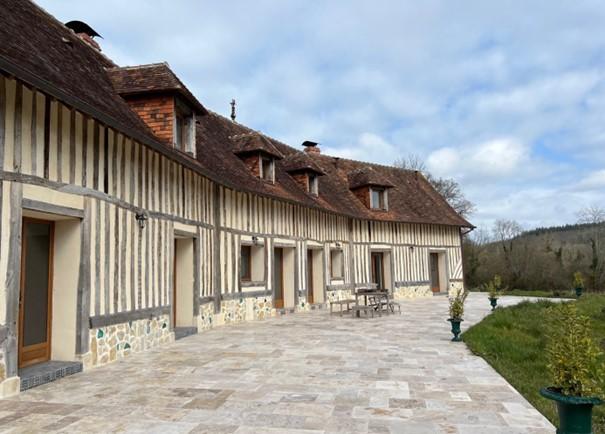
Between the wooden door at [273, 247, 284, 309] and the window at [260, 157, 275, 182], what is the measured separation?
183 centimetres

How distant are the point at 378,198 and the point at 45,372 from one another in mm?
13072

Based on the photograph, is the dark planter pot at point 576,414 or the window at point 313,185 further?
the window at point 313,185

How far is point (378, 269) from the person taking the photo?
16.2 meters

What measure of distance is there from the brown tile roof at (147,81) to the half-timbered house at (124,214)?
0.03 meters

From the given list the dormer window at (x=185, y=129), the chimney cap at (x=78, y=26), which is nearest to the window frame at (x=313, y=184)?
the dormer window at (x=185, y=129)

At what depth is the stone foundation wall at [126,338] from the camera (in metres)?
5.44

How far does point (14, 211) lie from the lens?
4301 millimetres

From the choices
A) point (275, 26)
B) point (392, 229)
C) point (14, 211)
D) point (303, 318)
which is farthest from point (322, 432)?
point (392, 229)

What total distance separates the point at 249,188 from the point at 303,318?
3158mm

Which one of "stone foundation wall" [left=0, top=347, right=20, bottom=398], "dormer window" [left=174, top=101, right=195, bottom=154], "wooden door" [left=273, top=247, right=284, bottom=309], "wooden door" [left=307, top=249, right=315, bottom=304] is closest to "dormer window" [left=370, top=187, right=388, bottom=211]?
"wooden door" [left=307, top=249, right=315, bottom=304]

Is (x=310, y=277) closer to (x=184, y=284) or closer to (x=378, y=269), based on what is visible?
(x=378, y=269)

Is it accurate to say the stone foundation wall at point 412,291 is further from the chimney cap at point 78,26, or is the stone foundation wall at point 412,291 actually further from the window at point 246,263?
the chimney cap at point 78,26

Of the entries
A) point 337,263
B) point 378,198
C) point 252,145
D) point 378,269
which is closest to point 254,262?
point 252,145

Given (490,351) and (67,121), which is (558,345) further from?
(67,121)
